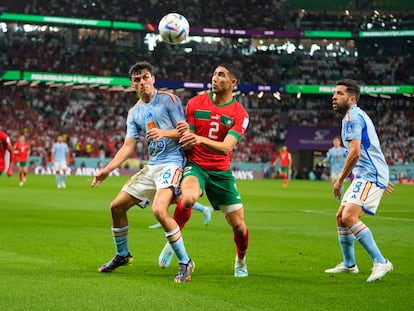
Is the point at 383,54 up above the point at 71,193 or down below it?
above

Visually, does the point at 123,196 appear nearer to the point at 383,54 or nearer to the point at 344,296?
the point at 344,296

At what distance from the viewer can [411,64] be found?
237ft

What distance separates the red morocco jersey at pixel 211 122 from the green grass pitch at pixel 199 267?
4.70ft

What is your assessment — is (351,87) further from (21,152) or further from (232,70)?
(21,152)

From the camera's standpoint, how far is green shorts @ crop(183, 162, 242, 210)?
10.1 m

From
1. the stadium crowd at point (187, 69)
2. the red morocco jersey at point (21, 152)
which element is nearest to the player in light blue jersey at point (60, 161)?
the red morocco jersey at point (21, 152)

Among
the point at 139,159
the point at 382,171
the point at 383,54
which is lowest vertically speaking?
the point at 139,159

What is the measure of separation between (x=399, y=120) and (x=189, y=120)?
61967 millimetres

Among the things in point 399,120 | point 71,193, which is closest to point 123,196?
point 71,193

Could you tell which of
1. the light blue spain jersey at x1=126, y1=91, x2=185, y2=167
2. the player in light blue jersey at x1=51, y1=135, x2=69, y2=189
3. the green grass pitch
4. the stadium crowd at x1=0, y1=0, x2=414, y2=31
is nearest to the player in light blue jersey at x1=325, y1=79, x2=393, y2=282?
the green grass pitch

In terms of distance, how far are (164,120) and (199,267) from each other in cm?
219

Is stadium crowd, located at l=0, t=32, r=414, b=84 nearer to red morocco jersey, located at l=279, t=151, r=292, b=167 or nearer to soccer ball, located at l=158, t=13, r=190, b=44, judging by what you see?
red morocco jersey, located at l=279, t=151, r=292, b=167

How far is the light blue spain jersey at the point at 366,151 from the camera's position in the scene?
1022cm

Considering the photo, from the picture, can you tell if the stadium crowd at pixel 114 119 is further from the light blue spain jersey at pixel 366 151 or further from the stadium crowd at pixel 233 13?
the light blue spain jersey at pixel 366 151
